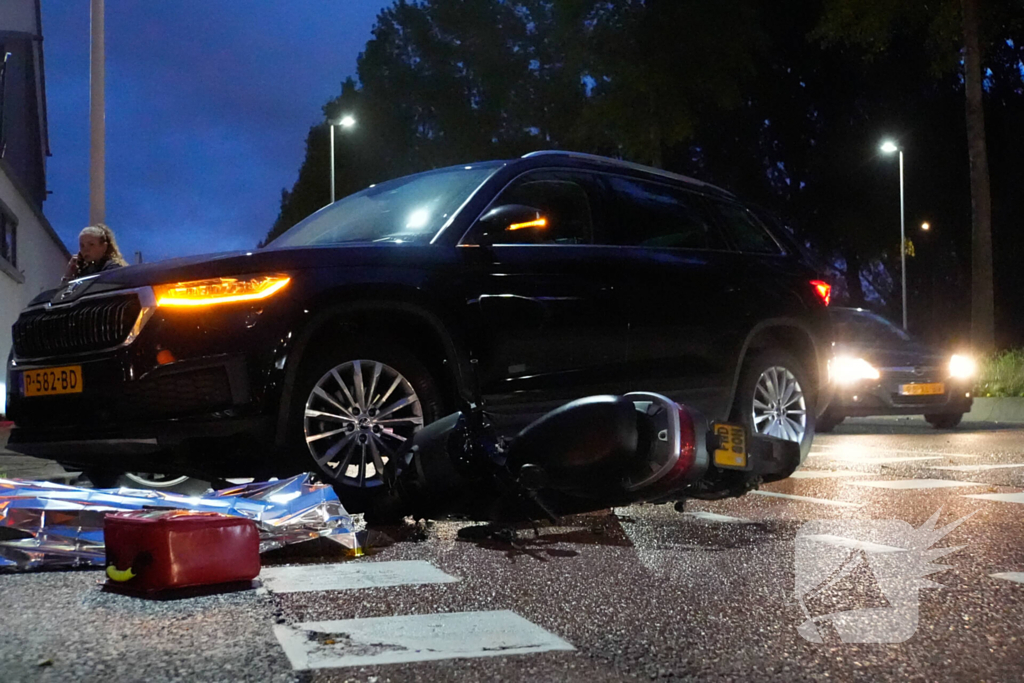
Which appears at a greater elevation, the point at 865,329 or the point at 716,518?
the point at 865,329

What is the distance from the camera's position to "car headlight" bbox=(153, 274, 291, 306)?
570 cm

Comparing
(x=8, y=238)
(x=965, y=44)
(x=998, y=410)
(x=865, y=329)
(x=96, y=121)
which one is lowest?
(x=998, y=410)

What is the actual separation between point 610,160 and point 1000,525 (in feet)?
9.40

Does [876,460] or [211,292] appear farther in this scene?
[876,460]

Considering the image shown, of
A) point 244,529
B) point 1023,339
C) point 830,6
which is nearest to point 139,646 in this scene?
point 244,529

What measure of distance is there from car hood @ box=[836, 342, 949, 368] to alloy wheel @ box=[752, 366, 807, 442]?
690 cm

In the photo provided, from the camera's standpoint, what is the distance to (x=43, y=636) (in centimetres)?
373

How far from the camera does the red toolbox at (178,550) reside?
14.1 feet

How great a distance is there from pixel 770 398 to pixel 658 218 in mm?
1304

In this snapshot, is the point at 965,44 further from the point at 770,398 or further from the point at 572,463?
the point at 572,463

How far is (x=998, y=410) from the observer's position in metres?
17.6

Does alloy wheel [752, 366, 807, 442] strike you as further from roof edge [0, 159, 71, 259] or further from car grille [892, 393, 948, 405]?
roof edge [0, 159, 71, 259]

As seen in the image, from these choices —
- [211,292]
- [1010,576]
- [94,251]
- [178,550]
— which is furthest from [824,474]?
[178,550]

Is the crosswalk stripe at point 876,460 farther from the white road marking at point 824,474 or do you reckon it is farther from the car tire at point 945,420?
the car tire at point 945,420
